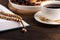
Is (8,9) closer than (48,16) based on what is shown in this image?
No

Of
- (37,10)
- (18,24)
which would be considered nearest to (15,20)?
(18,24)

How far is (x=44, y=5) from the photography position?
1.93ft

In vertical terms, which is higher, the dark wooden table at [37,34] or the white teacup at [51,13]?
the white teacup at [51,13]

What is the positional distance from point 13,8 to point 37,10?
0.33 feet

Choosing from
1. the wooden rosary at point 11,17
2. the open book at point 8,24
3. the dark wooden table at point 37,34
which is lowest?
the dark wooden table at point 37,34

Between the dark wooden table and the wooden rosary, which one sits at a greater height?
the wooden rosary

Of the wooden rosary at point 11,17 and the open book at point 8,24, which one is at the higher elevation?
the wooden rosary at point 11,17

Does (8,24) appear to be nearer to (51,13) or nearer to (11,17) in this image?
(11,17)

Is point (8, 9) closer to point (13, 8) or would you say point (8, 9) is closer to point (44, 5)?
point (13, 8)

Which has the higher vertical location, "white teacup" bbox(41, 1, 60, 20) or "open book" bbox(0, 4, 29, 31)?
"white teacup" bbox(41, 1, 60, 20)

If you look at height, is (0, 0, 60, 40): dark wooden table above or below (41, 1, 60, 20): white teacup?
below

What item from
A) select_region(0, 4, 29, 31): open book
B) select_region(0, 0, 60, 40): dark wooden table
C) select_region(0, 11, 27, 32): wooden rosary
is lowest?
select_region(0, 0, 60, 40): dark wooden table

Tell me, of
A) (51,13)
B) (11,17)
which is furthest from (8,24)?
(51,13)

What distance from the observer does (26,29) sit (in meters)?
0.54
